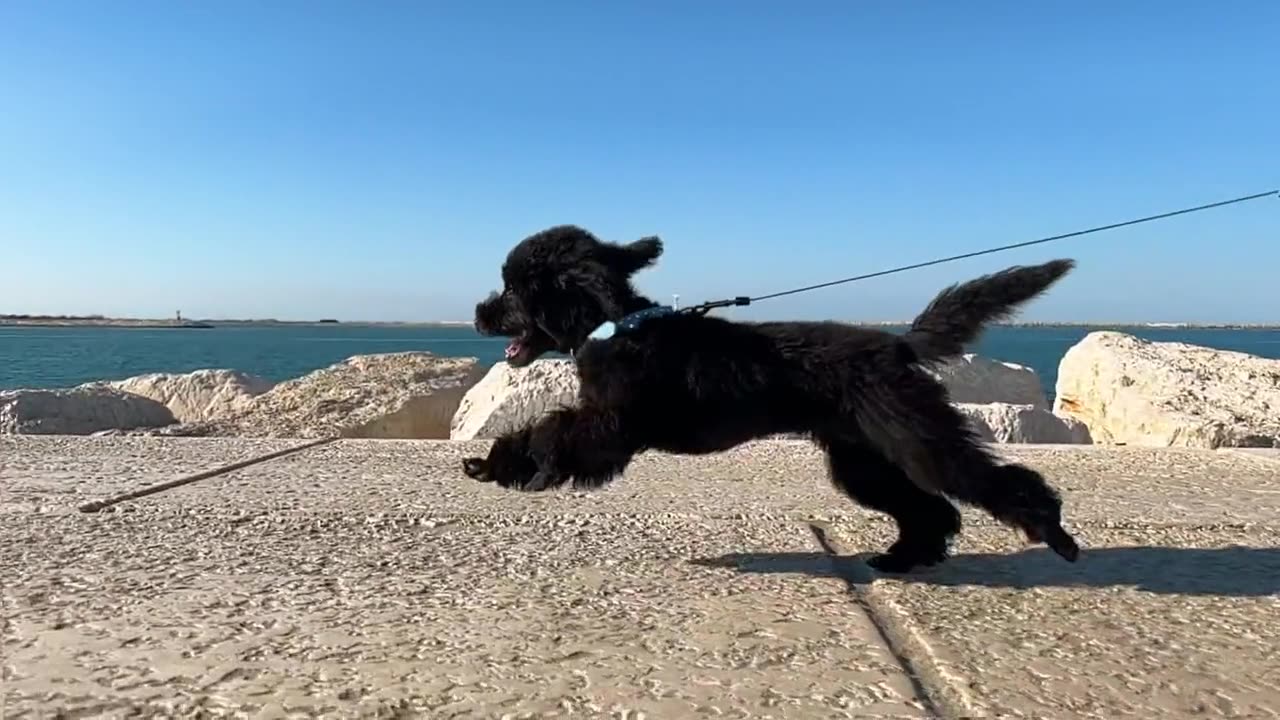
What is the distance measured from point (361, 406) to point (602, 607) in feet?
27.0

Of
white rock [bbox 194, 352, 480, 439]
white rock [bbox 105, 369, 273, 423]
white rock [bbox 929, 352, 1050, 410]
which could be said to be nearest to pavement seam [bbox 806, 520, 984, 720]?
white rock [bbox 194, 352, 480, 439]

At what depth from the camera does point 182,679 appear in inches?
82.7

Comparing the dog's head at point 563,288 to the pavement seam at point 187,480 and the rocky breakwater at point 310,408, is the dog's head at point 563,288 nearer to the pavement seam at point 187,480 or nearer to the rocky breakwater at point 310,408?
the pavement seam at point 187,480

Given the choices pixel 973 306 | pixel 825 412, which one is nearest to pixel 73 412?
pixel 825 412

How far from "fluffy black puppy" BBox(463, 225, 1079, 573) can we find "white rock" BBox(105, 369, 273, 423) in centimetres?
1061

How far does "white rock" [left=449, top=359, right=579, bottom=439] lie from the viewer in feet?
26.2

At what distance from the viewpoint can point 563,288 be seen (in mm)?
3850

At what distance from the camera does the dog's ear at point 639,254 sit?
3930mm

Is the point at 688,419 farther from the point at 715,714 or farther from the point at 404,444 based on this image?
the point at 404,444

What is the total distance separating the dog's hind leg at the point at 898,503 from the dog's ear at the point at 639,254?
1.05 metres

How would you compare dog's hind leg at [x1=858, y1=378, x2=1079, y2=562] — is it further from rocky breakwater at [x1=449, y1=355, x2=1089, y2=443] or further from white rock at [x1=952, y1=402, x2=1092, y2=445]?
white rock at [x1=952, y1=402, x2=1092, y2=445]

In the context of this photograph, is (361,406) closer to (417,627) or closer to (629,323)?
(629,323)

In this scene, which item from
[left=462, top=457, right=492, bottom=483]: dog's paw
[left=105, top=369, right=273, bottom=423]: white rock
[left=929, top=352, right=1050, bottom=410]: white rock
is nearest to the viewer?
[left=462, top=457, right=492, bottom=483]: dog's paw

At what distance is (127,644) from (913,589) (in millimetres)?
2074
